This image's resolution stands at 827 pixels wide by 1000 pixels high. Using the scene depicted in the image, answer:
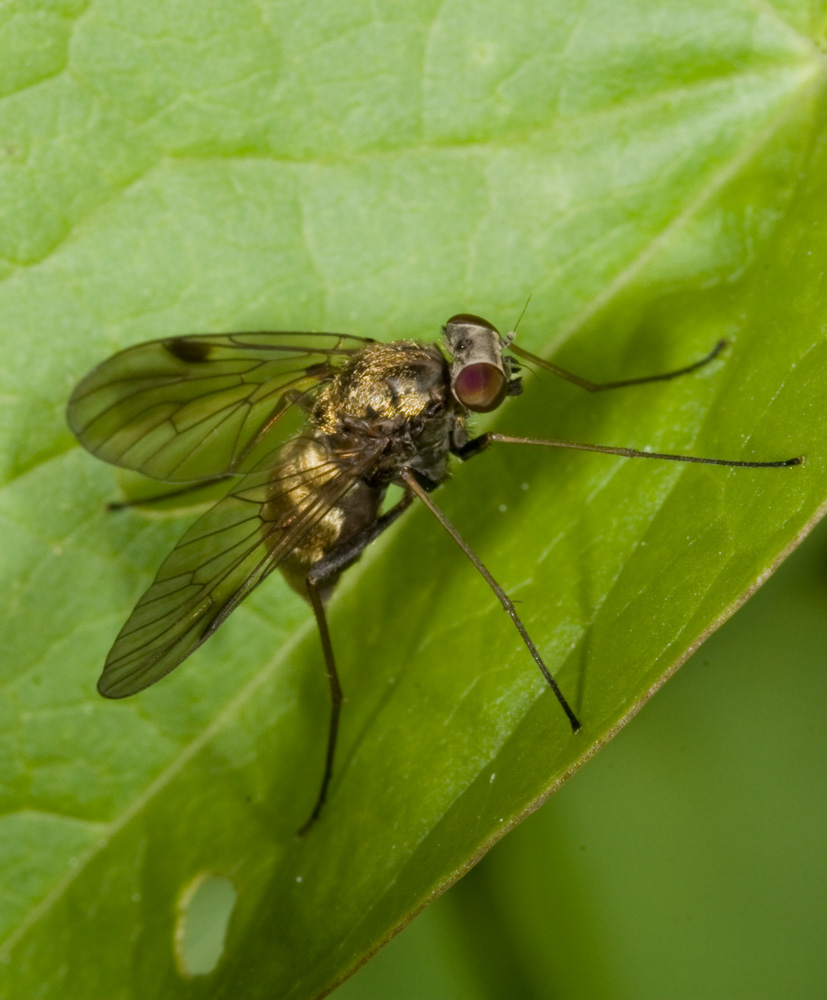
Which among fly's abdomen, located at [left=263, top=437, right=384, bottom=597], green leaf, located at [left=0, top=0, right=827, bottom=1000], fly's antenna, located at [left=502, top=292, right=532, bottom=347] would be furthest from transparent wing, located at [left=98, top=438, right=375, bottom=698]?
fly's antenna, located at [left=502, top=292, right=532, bottom=347]

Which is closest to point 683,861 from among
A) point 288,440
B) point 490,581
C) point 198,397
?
point 490,581

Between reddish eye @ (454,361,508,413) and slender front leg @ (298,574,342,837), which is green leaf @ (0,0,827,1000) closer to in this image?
slender front leg @ (298,574,342,837)

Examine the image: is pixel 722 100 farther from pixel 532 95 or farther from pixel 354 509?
pixel 354 509

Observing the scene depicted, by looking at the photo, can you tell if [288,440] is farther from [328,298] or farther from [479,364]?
[479,364]


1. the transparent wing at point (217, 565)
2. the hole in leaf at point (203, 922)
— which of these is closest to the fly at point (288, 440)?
the transparent wing at point (217, 565)

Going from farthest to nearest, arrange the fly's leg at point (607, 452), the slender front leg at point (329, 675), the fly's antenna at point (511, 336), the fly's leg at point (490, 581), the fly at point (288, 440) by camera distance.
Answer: the fly's antenna at point (511, 336) → the slender front leg at point (329, 675) → the fly at point (288, 440) → the fly's leg at point (490, 581) → the fly's leg at point (607, 452)

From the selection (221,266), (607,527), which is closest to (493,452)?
(607,527)

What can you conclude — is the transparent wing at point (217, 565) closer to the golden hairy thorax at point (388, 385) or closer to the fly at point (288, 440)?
the fly at point (288, 440)
